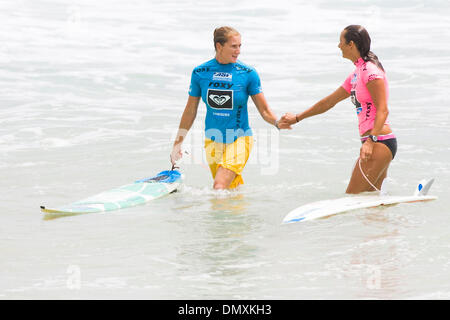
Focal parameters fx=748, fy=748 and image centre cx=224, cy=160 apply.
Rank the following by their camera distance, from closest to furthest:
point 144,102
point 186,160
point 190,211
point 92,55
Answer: point 190,211, point 186,160, point 144,102, point 92,55

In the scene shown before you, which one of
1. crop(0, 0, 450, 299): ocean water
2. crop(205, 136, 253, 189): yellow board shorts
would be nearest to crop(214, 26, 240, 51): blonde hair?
crop(205, 136, 253, 189): yellow board shorts

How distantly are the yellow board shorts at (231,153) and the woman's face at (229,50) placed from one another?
0.81 meters

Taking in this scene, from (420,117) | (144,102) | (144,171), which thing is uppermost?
(144,102)

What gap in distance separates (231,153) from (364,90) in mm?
1535

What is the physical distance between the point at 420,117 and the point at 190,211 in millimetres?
7199

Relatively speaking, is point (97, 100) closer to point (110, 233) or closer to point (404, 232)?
point (110, 233)

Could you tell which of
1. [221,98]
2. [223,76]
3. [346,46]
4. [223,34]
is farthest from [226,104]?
[346,46]

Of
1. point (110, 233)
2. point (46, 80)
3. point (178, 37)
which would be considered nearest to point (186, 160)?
point (110, 233)

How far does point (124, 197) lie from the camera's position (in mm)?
7621

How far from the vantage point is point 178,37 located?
76.9 ft

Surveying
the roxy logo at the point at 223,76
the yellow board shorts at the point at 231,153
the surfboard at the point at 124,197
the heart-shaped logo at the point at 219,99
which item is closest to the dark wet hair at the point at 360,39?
the roxy logo at the point at 223,76

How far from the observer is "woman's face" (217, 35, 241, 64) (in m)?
7.27

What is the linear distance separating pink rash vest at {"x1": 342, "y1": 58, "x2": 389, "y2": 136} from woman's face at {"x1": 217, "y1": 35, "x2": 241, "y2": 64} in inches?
46.2

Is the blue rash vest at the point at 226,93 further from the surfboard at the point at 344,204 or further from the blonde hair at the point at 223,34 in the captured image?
the surfboard at the point at 344,204
